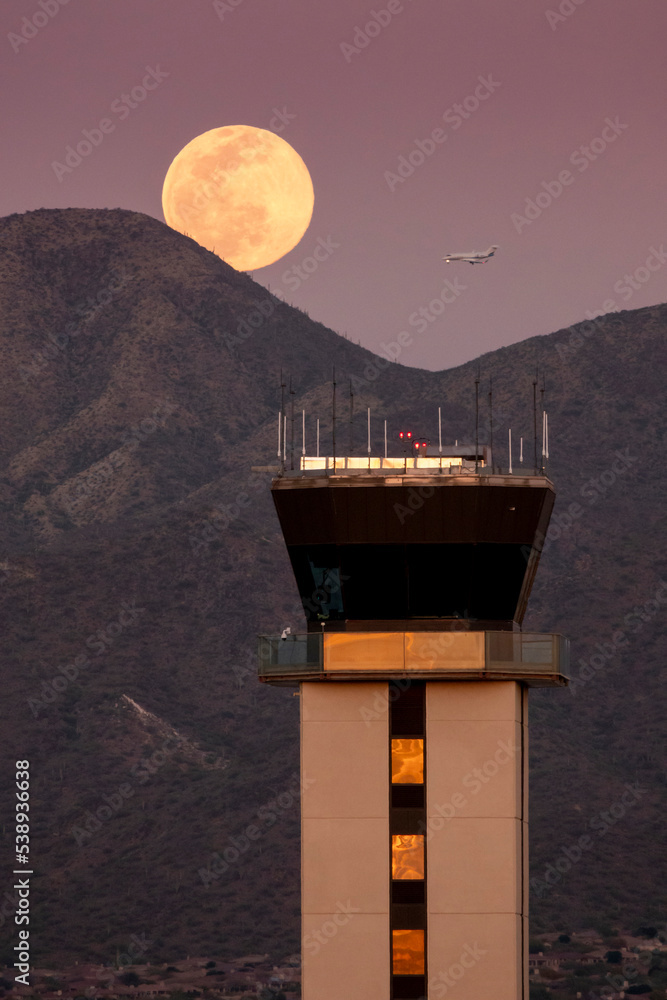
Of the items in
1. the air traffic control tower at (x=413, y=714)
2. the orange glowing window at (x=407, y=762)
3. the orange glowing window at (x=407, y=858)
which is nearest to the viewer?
the air traffic control tower at (x=413, y=714)

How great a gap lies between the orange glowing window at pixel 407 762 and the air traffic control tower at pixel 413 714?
0.04 m

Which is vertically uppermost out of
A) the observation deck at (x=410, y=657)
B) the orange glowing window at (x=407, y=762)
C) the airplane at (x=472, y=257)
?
the airplane at (x=472, y=257)

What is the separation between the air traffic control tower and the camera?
157ft

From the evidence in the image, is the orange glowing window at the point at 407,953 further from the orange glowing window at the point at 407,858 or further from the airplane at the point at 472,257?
the airplane at the point at 472,257

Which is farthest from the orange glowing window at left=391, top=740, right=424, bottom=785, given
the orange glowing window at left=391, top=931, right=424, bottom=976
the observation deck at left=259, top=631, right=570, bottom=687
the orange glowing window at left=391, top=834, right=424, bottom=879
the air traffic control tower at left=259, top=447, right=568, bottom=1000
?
the orange glowing window at left=391, top=931, right=424, bottom=976

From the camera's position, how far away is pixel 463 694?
160 feet

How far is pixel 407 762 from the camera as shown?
48625 mm

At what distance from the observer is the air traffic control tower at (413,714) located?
1880 inches

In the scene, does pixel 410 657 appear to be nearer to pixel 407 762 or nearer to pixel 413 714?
pixel 413 714

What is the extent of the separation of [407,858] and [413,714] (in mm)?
3229

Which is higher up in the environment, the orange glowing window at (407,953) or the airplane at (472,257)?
the airplane at (472,257)

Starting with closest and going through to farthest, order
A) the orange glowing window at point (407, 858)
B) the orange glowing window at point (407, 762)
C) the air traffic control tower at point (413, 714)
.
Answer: the air traffic control tower at point (413, 714), the orange glowing window at point (407, 858), the orange glowing window at point (407, 762)

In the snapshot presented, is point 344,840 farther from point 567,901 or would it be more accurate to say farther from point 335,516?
point 567,901

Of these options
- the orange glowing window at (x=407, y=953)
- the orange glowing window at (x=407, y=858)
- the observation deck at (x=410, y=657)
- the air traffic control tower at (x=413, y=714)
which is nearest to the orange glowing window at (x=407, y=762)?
the air traffic control tower at (x=413, y=714)
